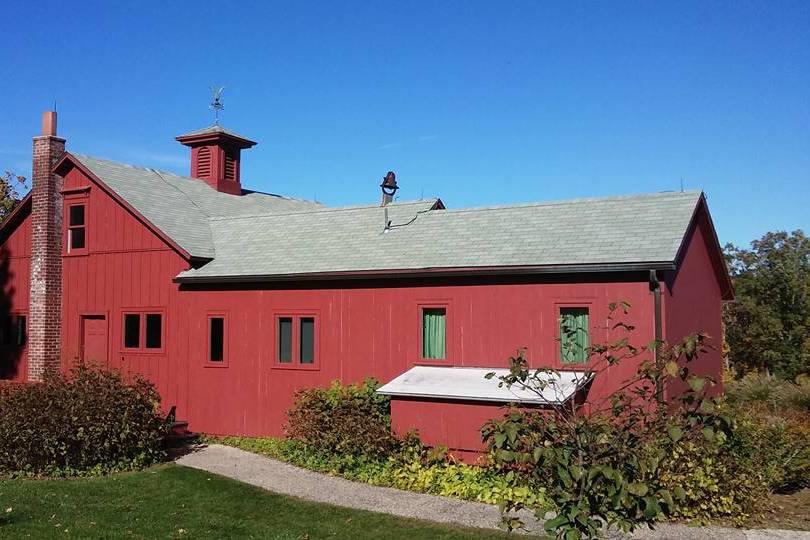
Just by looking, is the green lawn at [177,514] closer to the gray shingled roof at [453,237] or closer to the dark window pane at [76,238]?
the gray shingled roof at [453,237]

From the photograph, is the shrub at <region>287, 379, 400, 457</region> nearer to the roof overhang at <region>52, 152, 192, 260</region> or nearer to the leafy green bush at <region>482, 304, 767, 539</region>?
the roof overhang at <region>52, 152, 192, 260</region>

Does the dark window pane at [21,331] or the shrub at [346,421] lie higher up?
the dark window pane at [21,331]

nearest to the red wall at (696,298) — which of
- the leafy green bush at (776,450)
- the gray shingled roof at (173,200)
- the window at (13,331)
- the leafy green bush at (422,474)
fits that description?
the leafy green bush at (776,450)

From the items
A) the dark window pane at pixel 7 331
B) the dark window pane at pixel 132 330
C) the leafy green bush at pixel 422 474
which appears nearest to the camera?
the leafy green bush at pixel 422 474

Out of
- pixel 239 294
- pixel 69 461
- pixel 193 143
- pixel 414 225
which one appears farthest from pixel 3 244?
pixel 414 225

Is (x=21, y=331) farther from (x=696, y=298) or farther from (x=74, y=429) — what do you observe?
(x=696, y=298)

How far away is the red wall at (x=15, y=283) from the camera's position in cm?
2005

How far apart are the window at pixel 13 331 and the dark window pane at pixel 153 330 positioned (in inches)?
188

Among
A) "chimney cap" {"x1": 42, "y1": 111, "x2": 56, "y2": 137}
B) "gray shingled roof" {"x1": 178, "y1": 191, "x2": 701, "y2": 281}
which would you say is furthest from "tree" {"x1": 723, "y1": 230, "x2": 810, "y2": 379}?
"chimney cap" {"x1": 42, "y1": 111, "x2": 56, "y2": 137}

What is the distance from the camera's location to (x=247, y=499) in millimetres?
10891

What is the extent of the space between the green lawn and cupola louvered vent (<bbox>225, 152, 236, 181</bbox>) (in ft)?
48.5

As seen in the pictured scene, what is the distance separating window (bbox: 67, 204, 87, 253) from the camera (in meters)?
19.1

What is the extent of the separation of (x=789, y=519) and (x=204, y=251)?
13.3m

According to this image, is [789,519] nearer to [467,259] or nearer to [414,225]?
[467,259]
